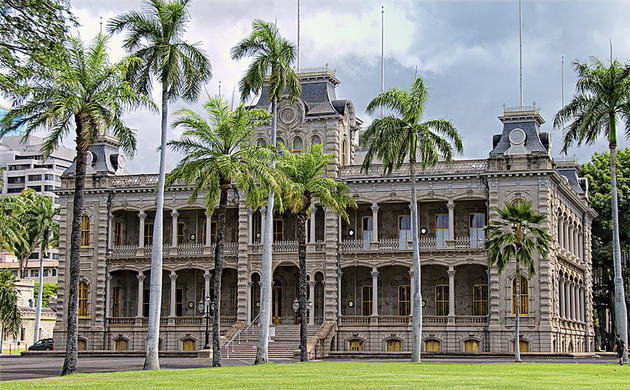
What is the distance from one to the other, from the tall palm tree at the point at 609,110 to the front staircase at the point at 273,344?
1707 cm

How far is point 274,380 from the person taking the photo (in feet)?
90.4

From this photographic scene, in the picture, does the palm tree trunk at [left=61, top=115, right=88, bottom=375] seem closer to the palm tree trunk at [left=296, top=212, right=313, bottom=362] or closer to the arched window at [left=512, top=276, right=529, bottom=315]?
the palm tree trunk at [left=296, top=212, right=313, bottom=362]

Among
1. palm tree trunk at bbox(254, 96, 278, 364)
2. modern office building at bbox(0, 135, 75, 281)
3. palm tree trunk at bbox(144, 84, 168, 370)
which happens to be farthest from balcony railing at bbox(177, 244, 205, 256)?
modern office building at bbox(0, 135, 75, 281)

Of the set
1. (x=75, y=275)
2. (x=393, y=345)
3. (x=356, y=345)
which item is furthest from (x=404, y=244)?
(x=75, y=275)

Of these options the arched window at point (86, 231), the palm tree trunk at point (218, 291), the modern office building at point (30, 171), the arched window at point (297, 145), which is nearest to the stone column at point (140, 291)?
the arched window at point (86, 231)

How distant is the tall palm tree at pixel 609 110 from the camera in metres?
44.2

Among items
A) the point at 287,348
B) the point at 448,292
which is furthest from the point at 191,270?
the point at 448,292

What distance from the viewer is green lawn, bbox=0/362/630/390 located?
24828mm

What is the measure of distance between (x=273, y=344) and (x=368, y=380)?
27.9 metres

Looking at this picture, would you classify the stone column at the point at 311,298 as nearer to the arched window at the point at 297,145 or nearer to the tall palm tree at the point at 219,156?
the arched window at the point at 297,145

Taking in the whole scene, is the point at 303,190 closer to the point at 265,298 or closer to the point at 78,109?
the point at 265,298

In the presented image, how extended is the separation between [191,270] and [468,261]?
→ 19.2m

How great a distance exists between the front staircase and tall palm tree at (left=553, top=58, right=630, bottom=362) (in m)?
17.1

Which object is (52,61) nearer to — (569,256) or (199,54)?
(199,54)
